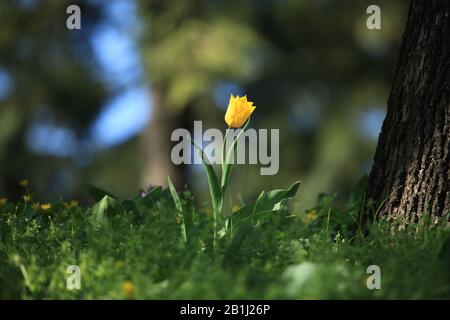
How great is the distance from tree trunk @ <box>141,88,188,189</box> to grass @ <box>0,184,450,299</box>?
5.90 m

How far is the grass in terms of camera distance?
6.59ft

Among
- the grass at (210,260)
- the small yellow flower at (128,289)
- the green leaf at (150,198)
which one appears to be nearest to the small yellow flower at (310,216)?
the grass at (210,260)

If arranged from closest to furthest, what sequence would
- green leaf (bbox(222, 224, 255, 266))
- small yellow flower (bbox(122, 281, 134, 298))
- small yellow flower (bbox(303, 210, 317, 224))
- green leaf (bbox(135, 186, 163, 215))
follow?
small yellow flower (bbox(122, 281, 134, 298)), green leaf (bbox(222, 224, 255, 266)), green leaf (bbox(135, 186, 163, 215)), small yellow flower (bbox(303, 210, 317, 224))

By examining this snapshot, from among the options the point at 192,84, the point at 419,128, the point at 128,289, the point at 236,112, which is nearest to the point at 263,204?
the point at 236,112

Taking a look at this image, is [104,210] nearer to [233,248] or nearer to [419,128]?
[233,248]

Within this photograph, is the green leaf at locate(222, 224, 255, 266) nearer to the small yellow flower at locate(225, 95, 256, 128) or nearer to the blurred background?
the small yellow flower at locate(225, 95, 256, 128)

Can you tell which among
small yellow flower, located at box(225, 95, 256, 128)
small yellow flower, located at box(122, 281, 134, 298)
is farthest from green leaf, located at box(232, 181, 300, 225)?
small yellow flower, located at box(122, 281, 134, 298)

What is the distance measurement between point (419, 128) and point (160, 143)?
6.25 m

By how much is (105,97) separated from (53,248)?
7.98 m

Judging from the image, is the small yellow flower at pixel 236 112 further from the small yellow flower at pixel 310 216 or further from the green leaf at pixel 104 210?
the small yellow flower at pixel 310 216

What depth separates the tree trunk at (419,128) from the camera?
9.18 feet

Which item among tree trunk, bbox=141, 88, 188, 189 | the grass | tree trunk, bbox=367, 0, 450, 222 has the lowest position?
tree trunk, bbox=141, 88, 188, 189
